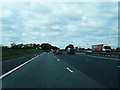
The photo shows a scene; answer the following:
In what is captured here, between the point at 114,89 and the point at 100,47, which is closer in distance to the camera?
the point at 114,89

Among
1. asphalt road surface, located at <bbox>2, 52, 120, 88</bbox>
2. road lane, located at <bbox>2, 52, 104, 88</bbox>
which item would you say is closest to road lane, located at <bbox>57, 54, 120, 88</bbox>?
asphalt road surface, located at <bbox>2, 52, 120, 88</bbox>

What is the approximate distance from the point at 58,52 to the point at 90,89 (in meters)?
46.5

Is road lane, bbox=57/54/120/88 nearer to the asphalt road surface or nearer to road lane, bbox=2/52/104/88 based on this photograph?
the asphalt road surface

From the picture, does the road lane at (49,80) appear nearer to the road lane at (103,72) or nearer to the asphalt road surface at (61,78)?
the asphalt road surface at (61,78)

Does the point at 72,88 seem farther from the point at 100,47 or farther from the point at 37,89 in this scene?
the point at 100,47

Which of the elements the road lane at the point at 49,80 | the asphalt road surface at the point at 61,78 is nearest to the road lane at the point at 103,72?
the asphalt road surface at the point at 61,78

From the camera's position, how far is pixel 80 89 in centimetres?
668

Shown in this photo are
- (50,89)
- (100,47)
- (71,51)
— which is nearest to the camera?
(50,89)

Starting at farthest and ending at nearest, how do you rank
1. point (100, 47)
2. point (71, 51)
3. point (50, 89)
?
point (100, 47), point (71, 51), point (50, 89)

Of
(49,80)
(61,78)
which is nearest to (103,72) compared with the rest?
(61,78)

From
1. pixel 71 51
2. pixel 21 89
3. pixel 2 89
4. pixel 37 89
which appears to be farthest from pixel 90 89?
pixel 71 51

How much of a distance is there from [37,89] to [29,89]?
0.32m

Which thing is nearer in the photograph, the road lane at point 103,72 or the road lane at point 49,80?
the road lane at point 49,80

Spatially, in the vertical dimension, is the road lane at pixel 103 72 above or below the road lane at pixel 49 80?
below
